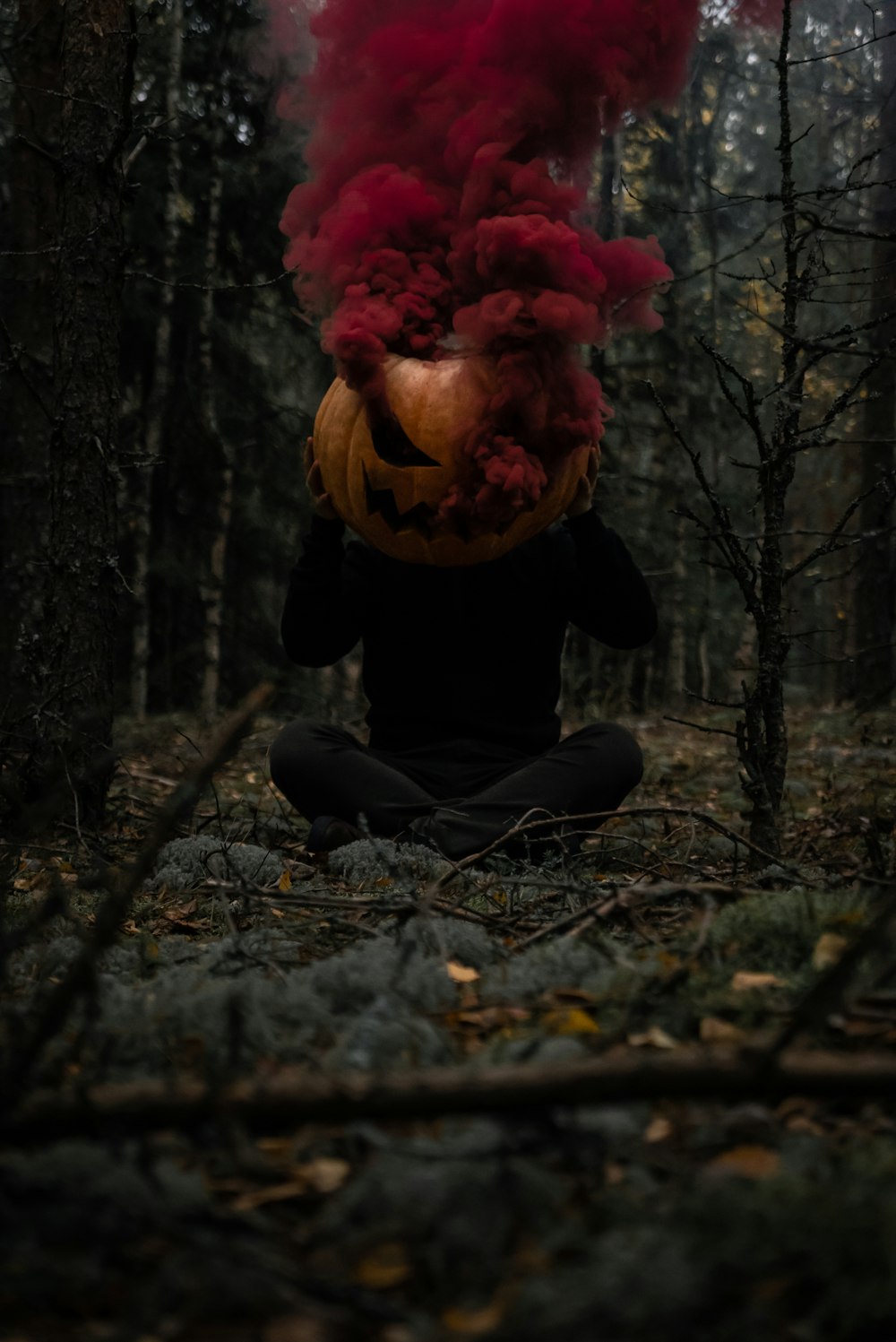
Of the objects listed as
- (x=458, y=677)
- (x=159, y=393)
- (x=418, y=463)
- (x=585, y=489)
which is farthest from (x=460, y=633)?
(x=159, y=393)

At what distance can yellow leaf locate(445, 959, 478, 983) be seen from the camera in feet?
6.36

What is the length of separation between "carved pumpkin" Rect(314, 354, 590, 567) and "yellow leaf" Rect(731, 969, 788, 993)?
180 cm

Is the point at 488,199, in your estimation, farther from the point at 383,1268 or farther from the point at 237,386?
the point at 237,386

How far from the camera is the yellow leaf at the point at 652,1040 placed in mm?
1526

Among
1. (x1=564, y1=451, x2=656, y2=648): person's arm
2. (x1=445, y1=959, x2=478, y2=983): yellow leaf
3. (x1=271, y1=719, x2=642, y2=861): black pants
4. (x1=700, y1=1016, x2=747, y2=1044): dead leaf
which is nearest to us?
(x1=700, y1=1016, x2=747, y2=1044): dead leaf

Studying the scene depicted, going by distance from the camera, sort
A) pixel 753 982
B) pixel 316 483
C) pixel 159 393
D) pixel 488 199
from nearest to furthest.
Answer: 1. pixel 753 982
2. pixel 488 199
3. pixel 316 483
4. pixel 159 393

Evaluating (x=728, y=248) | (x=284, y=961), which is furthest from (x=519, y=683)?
(x=728, y=248)

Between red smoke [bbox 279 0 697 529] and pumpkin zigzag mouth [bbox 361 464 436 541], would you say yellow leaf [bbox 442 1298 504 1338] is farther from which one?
pumpkin zigzag mouth [bbox 361 464 436 541]

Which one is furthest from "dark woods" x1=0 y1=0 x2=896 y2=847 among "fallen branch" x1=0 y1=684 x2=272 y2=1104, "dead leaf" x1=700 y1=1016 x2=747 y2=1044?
"dead leaf" x1=700 y1=1016 x2=747 y2=1044

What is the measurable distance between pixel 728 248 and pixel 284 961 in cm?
2180

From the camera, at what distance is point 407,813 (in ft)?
12.7

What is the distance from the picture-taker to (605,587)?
4035mm

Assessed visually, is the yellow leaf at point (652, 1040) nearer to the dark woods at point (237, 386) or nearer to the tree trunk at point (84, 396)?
the dark woods at point (237, 386)

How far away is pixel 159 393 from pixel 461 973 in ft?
32.4
